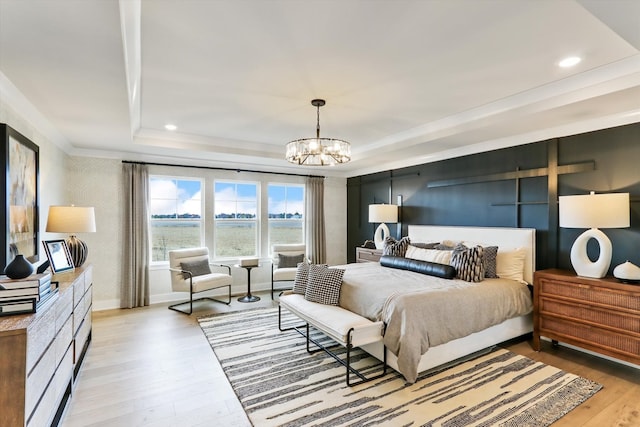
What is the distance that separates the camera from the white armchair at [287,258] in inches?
216

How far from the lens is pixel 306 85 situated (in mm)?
2826

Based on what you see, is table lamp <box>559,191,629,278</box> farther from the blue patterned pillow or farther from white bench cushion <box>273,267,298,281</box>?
white bench cushion <box>273,267,298,281</box>

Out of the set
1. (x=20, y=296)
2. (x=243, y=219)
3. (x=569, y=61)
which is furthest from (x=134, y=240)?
(x=569, y=61)

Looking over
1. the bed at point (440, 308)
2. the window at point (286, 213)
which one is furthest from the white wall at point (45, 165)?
the window at point (286, 213)

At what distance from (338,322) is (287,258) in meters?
3.09

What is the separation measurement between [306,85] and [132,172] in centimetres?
359

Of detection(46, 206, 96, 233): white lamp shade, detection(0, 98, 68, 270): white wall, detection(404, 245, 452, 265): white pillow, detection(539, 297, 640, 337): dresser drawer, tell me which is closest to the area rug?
detection(539, 297, 640, 337): dresser drawer

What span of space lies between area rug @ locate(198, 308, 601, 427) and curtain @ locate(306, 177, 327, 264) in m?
3.24

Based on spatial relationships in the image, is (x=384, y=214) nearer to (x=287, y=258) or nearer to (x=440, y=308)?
(x=287, y=258)

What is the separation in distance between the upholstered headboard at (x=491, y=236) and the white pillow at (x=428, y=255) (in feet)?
1.97

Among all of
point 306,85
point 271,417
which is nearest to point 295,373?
point 271,417

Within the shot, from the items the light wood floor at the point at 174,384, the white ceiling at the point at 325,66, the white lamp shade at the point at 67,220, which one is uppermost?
the white ceiling at the point at 325,66

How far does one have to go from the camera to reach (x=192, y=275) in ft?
15.7

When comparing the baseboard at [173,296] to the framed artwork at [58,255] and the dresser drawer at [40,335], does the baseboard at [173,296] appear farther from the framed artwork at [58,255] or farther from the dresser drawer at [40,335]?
the dresser drawer at [40,335]
